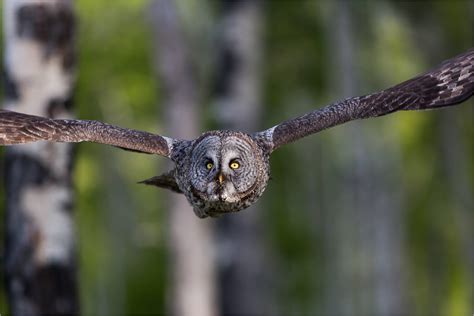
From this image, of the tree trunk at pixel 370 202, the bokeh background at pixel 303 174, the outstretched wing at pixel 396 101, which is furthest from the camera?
the tree trunk at pixel 370 202

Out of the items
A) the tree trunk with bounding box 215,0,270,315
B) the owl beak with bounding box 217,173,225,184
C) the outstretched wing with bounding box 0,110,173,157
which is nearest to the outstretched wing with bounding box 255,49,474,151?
the owl beak with bounding box 217,173,225,184

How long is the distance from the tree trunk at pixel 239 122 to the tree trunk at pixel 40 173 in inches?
248

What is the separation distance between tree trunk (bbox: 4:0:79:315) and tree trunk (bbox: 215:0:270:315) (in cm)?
631

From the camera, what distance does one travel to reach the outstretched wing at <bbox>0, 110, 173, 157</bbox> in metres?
9.20

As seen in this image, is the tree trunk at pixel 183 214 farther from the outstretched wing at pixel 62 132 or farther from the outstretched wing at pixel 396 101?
the outstretched wing at pixel 62 132

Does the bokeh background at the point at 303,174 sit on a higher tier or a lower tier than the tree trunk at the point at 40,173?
higher

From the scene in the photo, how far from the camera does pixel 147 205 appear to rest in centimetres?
4384

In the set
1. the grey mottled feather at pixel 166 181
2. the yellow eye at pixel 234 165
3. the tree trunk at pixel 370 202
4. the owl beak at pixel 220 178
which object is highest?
the tree trunk at pixel 370 202

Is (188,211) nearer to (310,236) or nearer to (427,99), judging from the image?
(427,99)

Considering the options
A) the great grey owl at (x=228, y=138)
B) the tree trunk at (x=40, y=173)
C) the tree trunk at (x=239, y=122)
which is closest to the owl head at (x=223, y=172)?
the great grey owl at (x=228, y=138)

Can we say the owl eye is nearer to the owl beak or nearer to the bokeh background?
the owl beak

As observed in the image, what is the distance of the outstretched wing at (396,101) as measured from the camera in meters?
9.78

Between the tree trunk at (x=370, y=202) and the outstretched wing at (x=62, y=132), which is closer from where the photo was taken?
the outstretched wing at (x=62, y=132)

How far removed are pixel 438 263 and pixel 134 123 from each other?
11.1 meters
